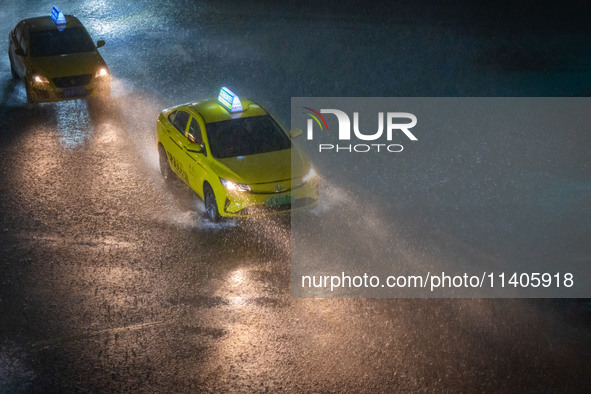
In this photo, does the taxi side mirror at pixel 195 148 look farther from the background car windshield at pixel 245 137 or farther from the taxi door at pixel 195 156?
the background car windshield at pixel 245 137

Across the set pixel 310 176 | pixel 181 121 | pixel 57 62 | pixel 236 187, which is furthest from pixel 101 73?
pixel 310 176

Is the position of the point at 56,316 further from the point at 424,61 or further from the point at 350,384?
the point at 424,61

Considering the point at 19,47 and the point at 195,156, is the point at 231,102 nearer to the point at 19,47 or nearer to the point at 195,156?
the point at 195,156

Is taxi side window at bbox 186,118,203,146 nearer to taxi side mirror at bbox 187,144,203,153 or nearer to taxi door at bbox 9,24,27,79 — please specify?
taxi side mirror at bbox 187,144,203,153

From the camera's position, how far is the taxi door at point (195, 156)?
11.9 m

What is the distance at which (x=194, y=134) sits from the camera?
1248 cm

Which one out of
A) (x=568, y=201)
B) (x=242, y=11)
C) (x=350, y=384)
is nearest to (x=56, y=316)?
(x=350, y=384)

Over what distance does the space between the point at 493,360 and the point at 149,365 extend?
12.5 ft

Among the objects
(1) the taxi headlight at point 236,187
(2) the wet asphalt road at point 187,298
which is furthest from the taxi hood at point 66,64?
(1) the taxi headlight at point 236,187

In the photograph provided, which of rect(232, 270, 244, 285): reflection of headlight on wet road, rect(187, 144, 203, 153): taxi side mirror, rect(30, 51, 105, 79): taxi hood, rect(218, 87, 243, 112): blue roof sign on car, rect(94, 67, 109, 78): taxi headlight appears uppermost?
rect(218, 87, 243, 112): blue roof sign on car

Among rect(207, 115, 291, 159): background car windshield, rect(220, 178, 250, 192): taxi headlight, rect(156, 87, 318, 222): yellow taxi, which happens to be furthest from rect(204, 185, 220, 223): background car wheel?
rect(207, 115, 291, 159): background car windshield

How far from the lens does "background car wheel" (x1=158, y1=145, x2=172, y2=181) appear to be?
1346 centimetres

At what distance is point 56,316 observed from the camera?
364 inches

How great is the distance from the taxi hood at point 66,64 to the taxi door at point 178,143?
4848 millimetres
